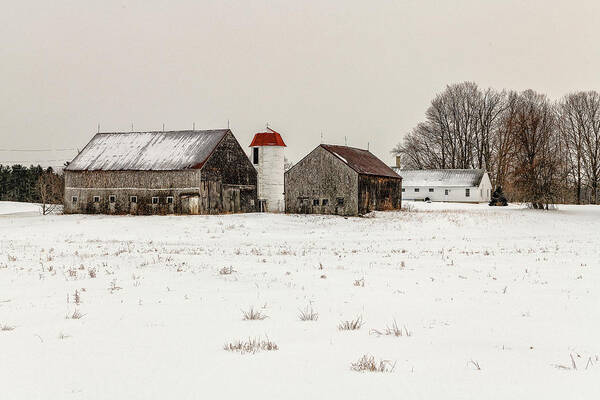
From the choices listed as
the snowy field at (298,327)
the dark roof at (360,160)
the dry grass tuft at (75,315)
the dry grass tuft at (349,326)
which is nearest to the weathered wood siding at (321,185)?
the dark roof at (360,160)

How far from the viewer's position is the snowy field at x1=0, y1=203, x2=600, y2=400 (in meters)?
5.61

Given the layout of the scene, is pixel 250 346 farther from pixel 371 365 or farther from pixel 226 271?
pixel 226 271

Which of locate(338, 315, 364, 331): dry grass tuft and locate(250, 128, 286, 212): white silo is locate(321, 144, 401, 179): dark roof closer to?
locate(250, 128, 286, 212): white silo

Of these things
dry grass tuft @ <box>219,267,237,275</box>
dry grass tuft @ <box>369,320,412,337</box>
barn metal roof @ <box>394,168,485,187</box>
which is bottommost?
dry grass tuft @ <box>369,320,412,337</box>

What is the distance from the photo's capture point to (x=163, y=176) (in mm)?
48531

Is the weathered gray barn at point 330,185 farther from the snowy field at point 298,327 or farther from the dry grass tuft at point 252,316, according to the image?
the dry grass tuft at point 252,316

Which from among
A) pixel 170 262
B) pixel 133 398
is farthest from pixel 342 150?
pixel 133 398

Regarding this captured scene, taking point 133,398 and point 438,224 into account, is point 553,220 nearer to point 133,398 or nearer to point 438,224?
point 438,224

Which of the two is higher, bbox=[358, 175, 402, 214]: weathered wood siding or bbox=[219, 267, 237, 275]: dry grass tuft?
bbox=[358, 175, 402, 214]: weathered wood siding

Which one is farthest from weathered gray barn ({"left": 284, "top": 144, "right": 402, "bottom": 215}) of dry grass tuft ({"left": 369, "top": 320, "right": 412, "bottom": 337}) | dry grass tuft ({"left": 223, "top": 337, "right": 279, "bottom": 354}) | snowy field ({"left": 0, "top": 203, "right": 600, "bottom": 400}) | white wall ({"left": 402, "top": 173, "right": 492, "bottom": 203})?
dry grass tuft ({"left": 223, "top": 337, "right": 279, "bottom": 354})

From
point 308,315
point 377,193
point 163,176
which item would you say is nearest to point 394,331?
point 308,315

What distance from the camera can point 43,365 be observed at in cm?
633

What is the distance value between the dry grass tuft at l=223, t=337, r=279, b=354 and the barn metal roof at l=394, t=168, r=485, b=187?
255 feet

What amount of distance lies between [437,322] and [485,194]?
262 feet
